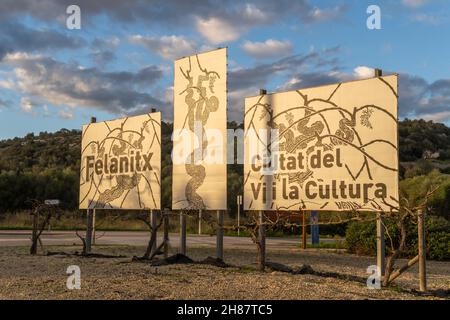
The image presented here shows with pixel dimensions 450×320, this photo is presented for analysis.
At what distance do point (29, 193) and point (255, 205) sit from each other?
39.5 m

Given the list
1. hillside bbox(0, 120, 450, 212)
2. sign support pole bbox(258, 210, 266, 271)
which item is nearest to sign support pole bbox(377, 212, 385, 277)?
sign support pole bbox(258, 210, 266, 271)

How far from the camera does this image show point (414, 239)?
54.3 ft

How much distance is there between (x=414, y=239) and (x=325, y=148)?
24.9 ft

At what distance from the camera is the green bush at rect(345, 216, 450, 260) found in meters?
16.4

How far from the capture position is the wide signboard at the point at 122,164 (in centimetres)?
1404

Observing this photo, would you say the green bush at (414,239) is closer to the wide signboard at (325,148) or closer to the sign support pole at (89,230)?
the wide signboard at (325,148)

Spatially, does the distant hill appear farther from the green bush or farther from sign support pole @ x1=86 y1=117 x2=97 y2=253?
the green bush

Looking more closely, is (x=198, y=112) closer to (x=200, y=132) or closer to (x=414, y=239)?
(x=200, y=132)

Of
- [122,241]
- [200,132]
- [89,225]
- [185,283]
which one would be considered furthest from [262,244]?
[122,241]

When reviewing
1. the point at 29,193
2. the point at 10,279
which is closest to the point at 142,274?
the point at 10,279

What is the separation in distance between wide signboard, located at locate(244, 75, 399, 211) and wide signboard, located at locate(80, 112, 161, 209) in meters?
3.26

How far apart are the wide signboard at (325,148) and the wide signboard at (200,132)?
2.24 ft

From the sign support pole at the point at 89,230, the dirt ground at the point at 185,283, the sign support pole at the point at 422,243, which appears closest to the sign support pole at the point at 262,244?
the dirt ground at the point at 185,283

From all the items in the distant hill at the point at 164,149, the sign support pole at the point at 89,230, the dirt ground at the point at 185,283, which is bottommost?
the dirt ground at the point at 185,283
